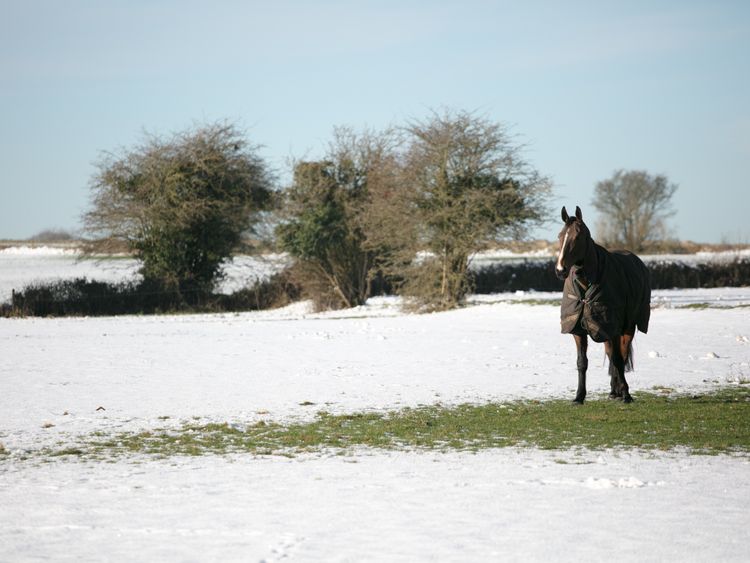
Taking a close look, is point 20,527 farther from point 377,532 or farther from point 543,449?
point 543,449

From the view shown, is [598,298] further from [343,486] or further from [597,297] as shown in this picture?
[343,486]

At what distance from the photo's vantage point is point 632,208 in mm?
80562

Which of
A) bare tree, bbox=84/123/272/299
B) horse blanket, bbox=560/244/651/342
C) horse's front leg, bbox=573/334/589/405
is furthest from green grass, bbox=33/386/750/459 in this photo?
bare tree, bbox=84/123/272/299

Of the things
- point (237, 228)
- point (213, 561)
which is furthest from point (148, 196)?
point (213, 561)

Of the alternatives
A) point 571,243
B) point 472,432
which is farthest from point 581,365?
point 472,432

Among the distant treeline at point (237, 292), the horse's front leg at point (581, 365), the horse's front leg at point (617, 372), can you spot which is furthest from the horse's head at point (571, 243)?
the distant treeline at point (237, 292)

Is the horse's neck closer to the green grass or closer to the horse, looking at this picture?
the horse

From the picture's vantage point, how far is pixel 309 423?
1018cm

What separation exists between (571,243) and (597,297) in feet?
2.55

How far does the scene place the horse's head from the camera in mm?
10508

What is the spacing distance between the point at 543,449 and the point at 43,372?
9165 millimetres

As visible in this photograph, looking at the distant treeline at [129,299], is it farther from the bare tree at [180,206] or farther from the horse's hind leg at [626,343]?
the horse's hind leg at [626,343]

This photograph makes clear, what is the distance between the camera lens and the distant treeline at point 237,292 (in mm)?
31844

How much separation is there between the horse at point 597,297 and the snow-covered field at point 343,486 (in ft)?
3.26
